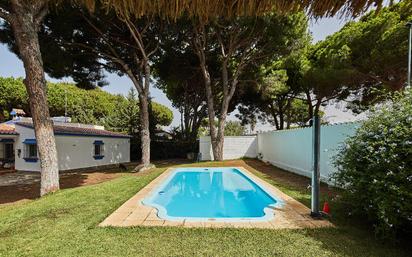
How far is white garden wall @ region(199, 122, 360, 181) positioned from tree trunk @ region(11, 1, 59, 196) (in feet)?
24.7

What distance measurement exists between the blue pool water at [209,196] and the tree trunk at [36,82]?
3414 millimetres

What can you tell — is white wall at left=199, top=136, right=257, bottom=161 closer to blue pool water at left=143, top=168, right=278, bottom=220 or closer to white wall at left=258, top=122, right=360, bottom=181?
white wall at left=258, top=122, right=360, bottom=181

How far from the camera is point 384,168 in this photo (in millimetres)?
3934

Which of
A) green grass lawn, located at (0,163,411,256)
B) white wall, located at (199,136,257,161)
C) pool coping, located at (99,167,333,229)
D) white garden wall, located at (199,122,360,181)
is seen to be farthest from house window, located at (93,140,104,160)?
green grass lawn, located at (0,163,411,256)

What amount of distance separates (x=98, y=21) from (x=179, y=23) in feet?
12.8

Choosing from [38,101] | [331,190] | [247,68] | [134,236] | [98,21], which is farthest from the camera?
[247,68]

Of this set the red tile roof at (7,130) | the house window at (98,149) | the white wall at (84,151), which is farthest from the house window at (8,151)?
the house window at (98,149)

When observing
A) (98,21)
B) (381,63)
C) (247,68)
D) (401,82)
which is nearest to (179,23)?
(98,21)

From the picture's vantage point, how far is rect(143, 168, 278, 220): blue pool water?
6516 mm

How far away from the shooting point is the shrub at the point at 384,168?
3.64 meters

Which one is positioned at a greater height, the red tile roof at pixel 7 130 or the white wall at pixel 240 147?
the red tile roof at pixel 7 130

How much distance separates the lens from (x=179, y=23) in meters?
13.9

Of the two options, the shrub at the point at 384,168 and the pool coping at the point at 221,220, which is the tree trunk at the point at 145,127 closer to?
the pool coping at the point at 221,220

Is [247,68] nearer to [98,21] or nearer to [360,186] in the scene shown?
[98,21]
